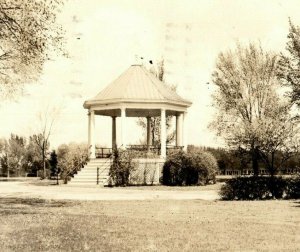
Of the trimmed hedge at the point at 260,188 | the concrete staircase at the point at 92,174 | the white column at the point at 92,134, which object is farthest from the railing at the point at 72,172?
the trimmed hedge at the point at 260,188

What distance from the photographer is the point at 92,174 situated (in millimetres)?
32062

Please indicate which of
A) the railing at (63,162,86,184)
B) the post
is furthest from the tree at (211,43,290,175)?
the railing at (63,162,86,184)

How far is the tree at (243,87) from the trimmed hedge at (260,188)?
58.4 ft

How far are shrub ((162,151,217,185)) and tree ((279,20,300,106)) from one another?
6.48m

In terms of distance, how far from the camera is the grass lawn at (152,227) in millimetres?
9547

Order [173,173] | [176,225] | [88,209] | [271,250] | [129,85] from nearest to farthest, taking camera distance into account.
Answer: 1. [271,250]
2. [176,225]
3. [88,209]
4. [173,173]
5. [129,85]

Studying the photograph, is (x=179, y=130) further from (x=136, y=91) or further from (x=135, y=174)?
(x=135, y=174)

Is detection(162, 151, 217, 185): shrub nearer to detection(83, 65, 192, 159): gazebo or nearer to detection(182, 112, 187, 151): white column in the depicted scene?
detection(83, 65, 192, 159): gazebo

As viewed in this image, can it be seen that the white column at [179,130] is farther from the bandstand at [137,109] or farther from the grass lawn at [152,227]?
the grass lawn at [152,227]

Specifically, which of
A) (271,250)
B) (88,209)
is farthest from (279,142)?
(271,250)

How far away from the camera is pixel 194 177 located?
3152 cm

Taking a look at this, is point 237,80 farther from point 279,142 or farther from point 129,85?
point 279,142

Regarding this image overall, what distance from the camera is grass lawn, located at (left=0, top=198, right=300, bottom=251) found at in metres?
9.55

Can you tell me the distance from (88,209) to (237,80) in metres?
25.7
